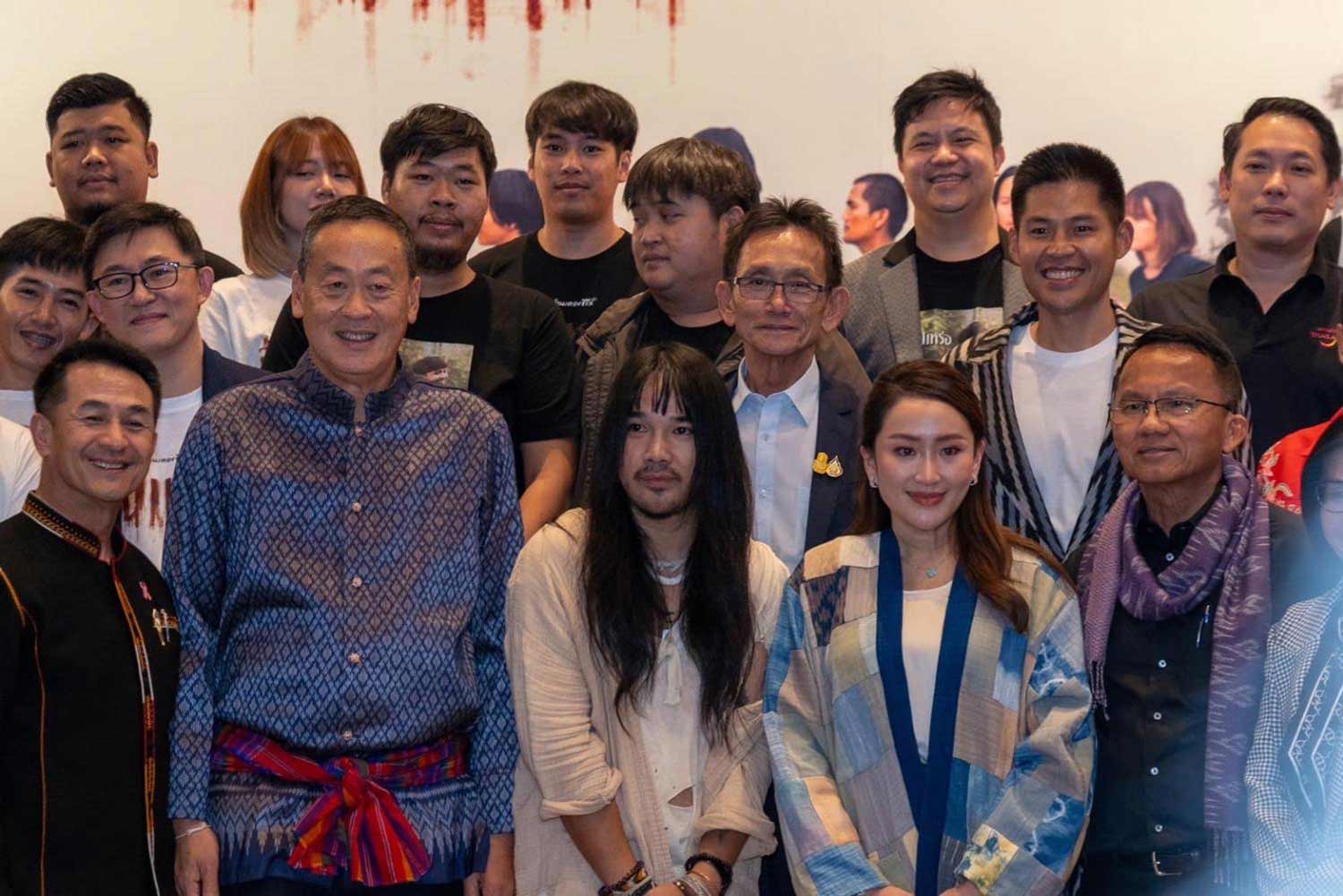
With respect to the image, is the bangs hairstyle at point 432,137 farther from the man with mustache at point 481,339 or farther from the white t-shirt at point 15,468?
the white t-shirt at point 15,468

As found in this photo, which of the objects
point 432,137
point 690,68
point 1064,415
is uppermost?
point 690,68

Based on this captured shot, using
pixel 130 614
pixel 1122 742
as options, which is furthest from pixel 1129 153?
pixel 130 614

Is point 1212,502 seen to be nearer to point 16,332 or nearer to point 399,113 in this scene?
point 16,332

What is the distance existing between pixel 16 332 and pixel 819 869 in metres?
2.10

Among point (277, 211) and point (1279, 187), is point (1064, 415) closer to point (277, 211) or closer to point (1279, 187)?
point (1279, 187)

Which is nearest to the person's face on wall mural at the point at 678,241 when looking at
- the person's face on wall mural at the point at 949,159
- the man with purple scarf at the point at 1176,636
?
the person's face on wall mural at the point at 949,159

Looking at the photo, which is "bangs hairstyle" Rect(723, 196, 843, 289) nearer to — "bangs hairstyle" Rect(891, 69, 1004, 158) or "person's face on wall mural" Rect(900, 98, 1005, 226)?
"person's face on wall mural" Rect(900, 98, 1005, 226)

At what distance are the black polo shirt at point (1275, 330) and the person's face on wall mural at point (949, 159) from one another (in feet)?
1.56

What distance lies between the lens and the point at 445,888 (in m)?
2.85

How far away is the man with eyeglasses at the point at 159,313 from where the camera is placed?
10.6 feet

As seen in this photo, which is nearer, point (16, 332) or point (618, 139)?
point (16, 332)

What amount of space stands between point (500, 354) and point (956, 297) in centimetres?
111

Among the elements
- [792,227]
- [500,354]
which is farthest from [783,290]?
[500,354]

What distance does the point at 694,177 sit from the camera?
3.85 meters
